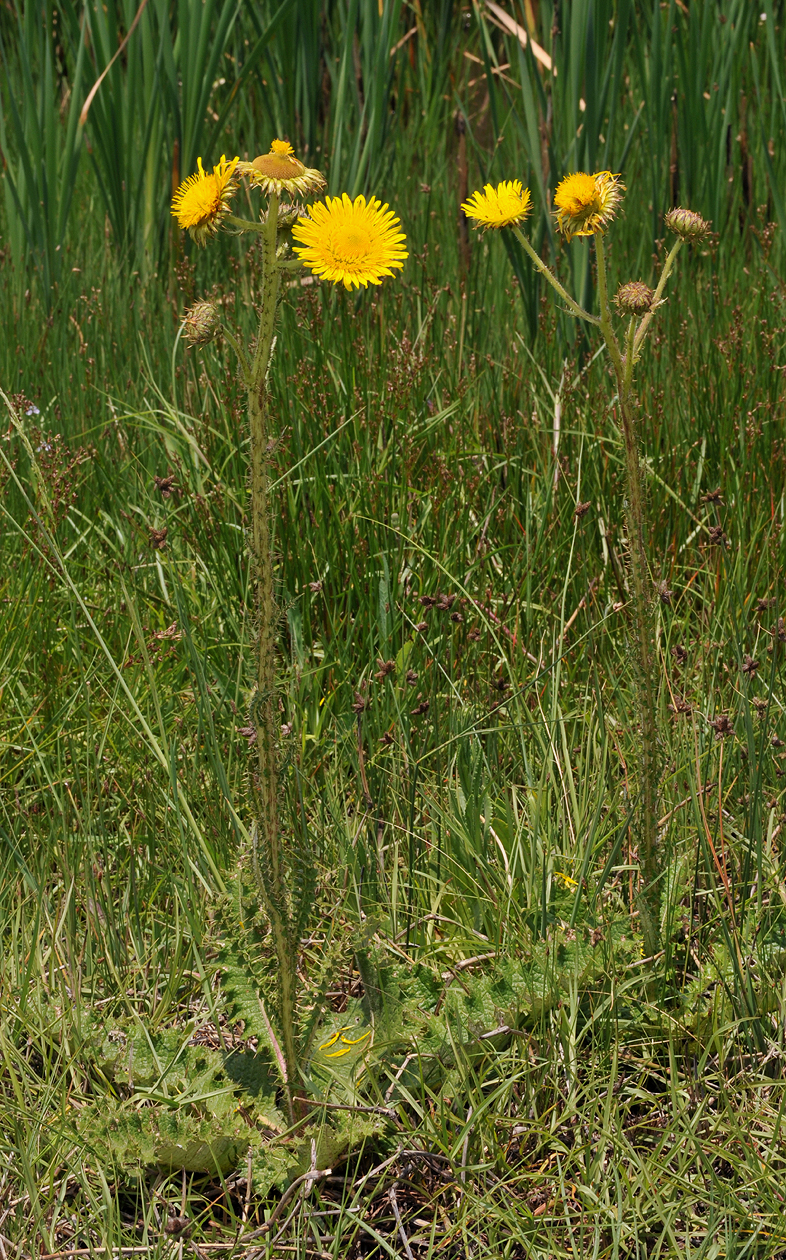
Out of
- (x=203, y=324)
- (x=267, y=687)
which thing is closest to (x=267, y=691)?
(x=267, y=687)

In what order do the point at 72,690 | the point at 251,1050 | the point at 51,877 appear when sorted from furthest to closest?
the point at 72,690, the point at 51,877, the point at 251,1050

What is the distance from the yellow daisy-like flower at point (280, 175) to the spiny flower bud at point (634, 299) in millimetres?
388

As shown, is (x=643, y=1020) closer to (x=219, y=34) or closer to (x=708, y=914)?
(x=708, y=914)

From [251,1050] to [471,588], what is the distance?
3.28 feet

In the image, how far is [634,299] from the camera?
1.23m

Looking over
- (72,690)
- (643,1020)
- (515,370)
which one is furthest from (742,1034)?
(515,370)

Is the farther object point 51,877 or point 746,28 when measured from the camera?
point 746,28

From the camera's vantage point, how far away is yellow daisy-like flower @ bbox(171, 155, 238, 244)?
102 cm

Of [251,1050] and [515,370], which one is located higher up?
[515,370]

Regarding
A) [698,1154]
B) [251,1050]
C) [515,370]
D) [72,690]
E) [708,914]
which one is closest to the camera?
[698,1154]

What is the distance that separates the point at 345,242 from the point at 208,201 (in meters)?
0.13

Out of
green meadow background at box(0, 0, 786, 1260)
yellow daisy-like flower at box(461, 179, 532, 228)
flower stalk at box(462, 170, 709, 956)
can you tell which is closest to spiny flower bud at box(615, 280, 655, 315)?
flower stalk at box(462, 170, 709, 956)

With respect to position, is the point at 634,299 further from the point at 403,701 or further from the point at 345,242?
the point at 403,701

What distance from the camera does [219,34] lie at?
3.08m
